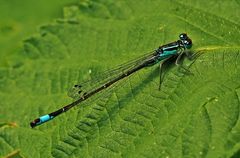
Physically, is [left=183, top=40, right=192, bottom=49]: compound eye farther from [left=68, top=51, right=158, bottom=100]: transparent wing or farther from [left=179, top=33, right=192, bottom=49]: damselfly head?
[left=68, top=51, right=158, bottom=100]: transparent wing

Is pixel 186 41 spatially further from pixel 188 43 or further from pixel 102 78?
pixel 102 78

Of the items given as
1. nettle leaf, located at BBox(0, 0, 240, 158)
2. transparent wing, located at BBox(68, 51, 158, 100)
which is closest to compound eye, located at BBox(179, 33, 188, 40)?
nettle leaf, located at BBox(0, 0, 240, 158)

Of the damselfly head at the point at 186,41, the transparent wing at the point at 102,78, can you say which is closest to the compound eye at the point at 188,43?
the damselfly head at the point at 186,41

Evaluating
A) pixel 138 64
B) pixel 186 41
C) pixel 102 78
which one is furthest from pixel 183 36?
pixel 102 78

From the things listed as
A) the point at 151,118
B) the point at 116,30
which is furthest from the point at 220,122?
the point at 116,30

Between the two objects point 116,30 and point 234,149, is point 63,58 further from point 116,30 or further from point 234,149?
point 234,149

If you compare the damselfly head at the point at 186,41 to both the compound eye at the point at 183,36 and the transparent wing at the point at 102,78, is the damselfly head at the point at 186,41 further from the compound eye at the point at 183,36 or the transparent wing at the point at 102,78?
the transparent wing at the point at 102,78

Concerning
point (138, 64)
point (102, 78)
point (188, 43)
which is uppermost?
point (188, 43)
